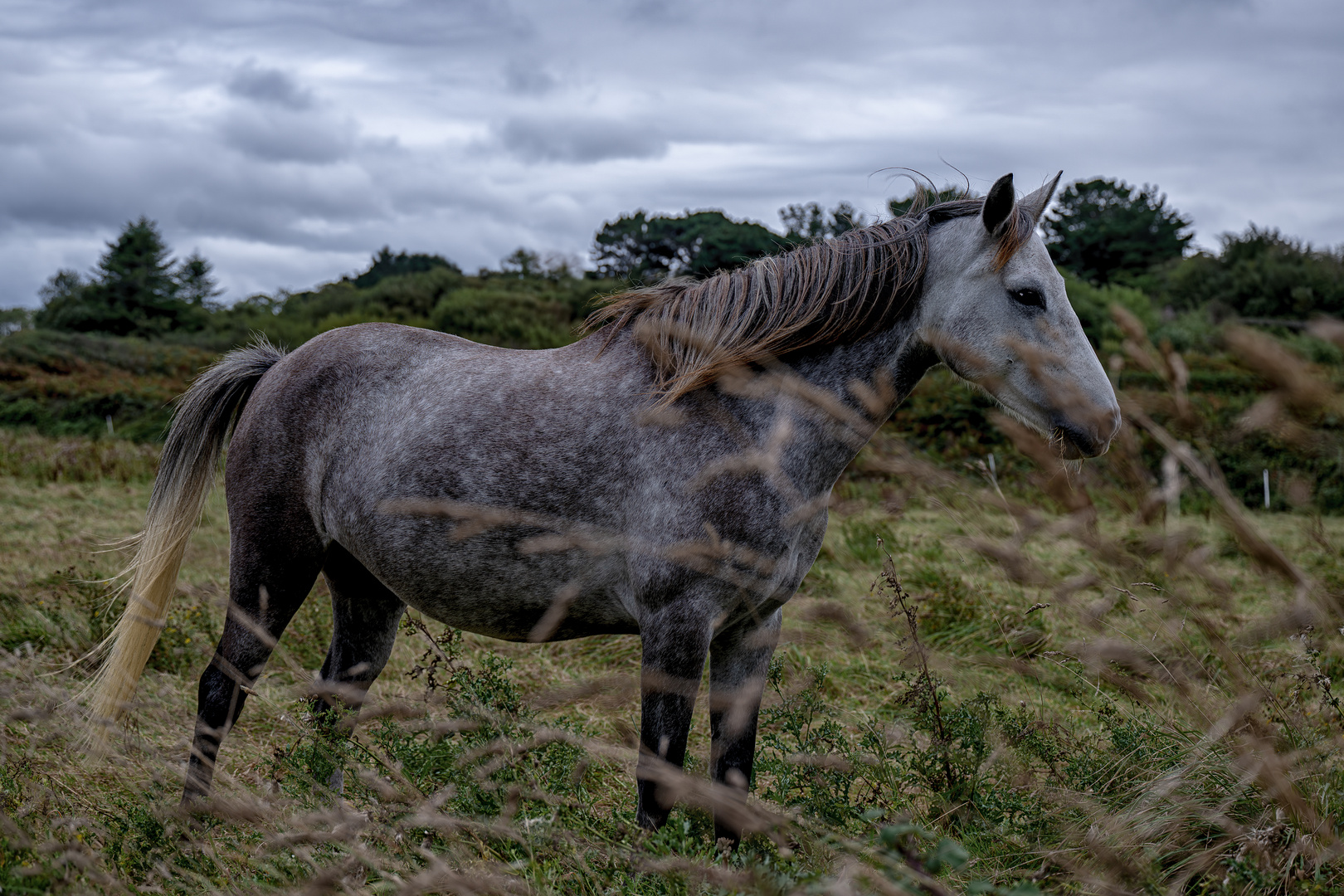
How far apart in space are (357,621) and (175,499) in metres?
0.87

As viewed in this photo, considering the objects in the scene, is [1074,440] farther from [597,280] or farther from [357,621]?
[597,280]

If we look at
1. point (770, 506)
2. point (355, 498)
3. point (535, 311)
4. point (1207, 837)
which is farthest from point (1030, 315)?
point (535, 311)

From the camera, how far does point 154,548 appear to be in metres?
3.34

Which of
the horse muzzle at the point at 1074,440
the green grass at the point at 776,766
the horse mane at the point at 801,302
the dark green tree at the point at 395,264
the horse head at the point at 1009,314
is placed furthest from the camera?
the dark green tree at the point at 395,264

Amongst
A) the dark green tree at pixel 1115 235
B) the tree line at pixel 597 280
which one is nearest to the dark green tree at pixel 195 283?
the tree line at pixel 597 280

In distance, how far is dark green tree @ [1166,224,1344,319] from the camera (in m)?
19.5

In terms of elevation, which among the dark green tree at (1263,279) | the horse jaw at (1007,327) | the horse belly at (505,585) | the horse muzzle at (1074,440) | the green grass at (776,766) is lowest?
the green grass at (776,766)

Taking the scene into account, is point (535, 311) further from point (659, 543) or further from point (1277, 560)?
point (1277, 560)

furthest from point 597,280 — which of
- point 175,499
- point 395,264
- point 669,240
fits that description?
point 175,499

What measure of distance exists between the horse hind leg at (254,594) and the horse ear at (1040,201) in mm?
2710

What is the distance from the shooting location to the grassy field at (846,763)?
125 centimetres

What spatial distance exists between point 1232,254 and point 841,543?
70.3ft

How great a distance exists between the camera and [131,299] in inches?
1217

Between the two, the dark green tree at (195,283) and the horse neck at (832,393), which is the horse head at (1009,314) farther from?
the dark green tree at (195,283)
